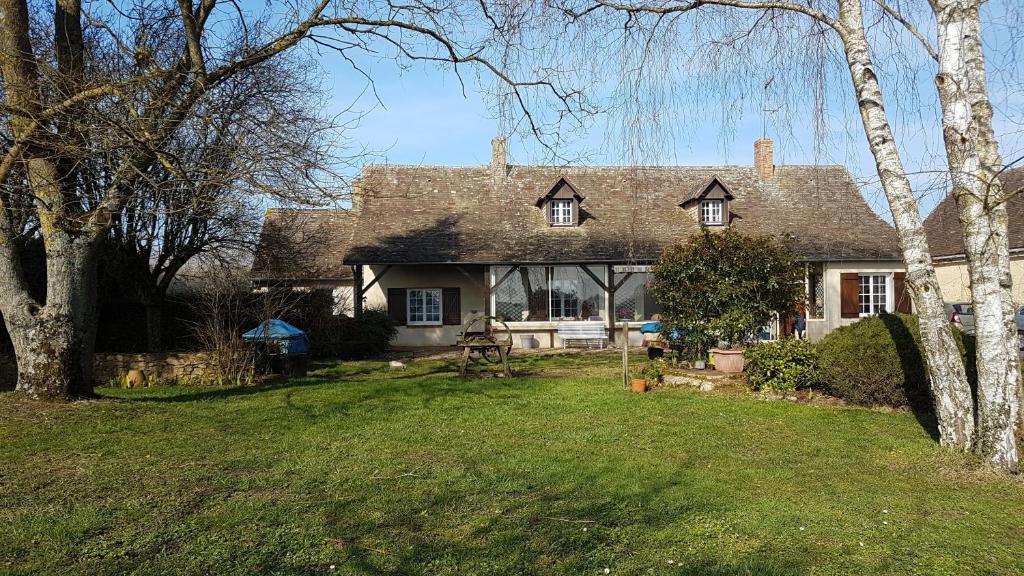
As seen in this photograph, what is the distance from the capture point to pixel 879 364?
8.82 m

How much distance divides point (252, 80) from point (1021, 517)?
30.3 feet

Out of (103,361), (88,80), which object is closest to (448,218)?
(103,361)

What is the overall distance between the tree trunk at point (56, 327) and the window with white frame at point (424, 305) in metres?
12.6

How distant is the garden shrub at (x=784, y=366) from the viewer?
972cm

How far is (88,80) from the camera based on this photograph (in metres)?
7.81

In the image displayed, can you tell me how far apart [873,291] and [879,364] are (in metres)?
13.8

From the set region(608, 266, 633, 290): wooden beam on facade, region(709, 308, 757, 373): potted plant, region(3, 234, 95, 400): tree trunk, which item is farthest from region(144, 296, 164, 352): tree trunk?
region(608, 266, 633, 290): wooden beam on facade

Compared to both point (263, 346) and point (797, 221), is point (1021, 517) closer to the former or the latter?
point (263, 346)

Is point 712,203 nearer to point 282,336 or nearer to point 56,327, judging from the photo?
point 282,336

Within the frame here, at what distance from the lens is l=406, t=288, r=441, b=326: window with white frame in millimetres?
21328

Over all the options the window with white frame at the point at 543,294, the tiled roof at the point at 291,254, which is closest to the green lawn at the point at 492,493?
the tiled roof at the point at 291,254

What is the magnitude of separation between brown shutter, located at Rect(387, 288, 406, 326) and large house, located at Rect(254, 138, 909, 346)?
0.10ft

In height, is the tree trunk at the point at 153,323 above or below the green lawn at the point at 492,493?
above

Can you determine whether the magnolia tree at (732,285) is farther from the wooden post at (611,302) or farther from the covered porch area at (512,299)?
the covered porch area at (512,299)
